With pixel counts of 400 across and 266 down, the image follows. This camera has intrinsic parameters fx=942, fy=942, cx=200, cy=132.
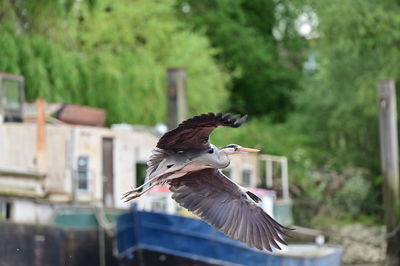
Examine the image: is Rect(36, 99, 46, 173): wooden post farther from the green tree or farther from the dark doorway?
the green tree

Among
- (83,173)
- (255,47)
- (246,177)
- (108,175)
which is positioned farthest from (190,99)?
(255,47)

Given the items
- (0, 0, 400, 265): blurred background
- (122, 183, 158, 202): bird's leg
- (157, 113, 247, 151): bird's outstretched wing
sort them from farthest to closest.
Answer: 1. (0, 0, 400, 265): blurred background
2. (122, 183, 158, 202): bird's leg
3. (157, 113, 247, 151): bird's outstretched wing

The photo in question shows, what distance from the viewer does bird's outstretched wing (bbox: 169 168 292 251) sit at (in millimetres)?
8523

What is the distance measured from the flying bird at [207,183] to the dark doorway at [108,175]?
31.8 feet

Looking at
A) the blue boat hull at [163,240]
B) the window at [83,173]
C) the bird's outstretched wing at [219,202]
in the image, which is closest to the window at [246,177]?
the blue boat hull at [163,240]

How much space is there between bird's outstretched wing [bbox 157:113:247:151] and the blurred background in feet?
25.1

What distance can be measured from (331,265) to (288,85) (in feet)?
52.6

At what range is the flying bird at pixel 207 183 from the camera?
7801mm

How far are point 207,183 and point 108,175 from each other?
995cm

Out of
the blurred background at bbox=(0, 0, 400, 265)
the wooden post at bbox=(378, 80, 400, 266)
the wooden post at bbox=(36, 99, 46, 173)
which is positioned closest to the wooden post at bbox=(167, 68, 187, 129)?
the blurred background at bbox=(0, 0, 400, 265)

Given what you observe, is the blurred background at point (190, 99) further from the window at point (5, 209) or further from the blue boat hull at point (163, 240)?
the blue boat hull at point (163, 240)

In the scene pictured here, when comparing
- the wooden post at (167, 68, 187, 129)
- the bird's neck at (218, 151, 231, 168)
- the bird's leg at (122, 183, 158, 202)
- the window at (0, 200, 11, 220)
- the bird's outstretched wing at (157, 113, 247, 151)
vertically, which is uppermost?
the wooden post at (167, 68, 187, 129)

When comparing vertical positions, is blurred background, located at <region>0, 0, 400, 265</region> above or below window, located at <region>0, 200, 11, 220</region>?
above

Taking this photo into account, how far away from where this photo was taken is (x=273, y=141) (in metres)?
28.4
